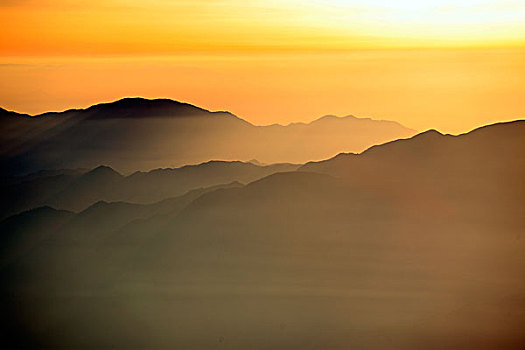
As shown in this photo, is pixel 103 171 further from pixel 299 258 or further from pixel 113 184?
pixel 299 258

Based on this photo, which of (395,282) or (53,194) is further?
(53,194)

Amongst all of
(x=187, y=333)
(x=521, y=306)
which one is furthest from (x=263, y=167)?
(x=521, y=306)

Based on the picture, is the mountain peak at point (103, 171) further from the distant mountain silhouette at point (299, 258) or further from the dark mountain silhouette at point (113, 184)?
the distant mountain silhouette at point (299, 258)

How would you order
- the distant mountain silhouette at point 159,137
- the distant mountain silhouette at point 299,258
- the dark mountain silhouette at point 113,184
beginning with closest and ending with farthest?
the distant mountain silhouette at point 299,258 → the dark mountain silhouette at point 113,184 → the distant mountain silhouette at point 159,137

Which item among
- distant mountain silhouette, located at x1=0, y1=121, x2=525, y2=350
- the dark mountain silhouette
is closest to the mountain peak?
the dark mountain silhouette

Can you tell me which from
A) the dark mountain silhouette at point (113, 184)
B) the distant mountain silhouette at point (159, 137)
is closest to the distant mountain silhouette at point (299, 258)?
the dark mountain silhouette at point (113, 184)

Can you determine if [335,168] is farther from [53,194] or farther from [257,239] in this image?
[53,194]

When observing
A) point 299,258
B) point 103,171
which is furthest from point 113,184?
point 299,258
